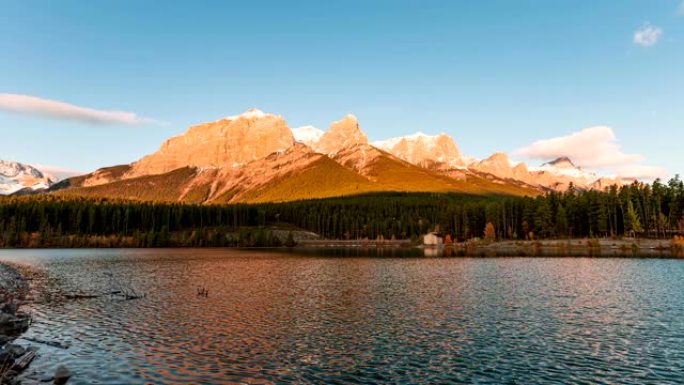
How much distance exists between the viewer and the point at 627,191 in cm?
18425

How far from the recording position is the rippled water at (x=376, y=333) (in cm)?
2775

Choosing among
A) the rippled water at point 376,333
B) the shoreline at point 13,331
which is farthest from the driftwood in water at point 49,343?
the shoreline at point 13,331

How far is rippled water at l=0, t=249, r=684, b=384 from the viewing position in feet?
91.0

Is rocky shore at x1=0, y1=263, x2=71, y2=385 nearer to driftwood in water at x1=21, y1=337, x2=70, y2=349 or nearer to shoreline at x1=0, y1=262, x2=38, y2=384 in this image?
shoreline at x1=0, y1=262, x2=38, y2=384

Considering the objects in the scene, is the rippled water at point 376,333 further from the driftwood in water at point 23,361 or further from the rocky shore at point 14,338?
the rocky shore at point 14,338

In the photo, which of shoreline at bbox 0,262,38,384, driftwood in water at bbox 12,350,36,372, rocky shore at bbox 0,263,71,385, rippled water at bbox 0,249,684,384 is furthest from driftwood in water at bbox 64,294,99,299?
driftwood in water at bbox 12,350,36,372

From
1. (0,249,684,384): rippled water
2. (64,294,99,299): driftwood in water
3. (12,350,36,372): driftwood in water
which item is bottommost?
(0,249,684,384): rippled water

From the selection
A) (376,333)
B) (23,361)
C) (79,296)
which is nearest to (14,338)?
(23,361)

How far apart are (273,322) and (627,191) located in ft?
606

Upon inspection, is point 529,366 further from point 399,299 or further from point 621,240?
point 621,240

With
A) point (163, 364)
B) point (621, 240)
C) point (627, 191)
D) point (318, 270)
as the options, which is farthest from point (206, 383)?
point (627, 191)

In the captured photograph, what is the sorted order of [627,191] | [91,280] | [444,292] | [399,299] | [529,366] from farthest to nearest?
[627,191]
[91,280]
[444,292]
[399,299]
[529,366]

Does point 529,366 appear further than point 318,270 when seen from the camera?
No

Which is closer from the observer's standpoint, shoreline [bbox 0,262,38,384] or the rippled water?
shoreline [bbox 0,262,38,384]
